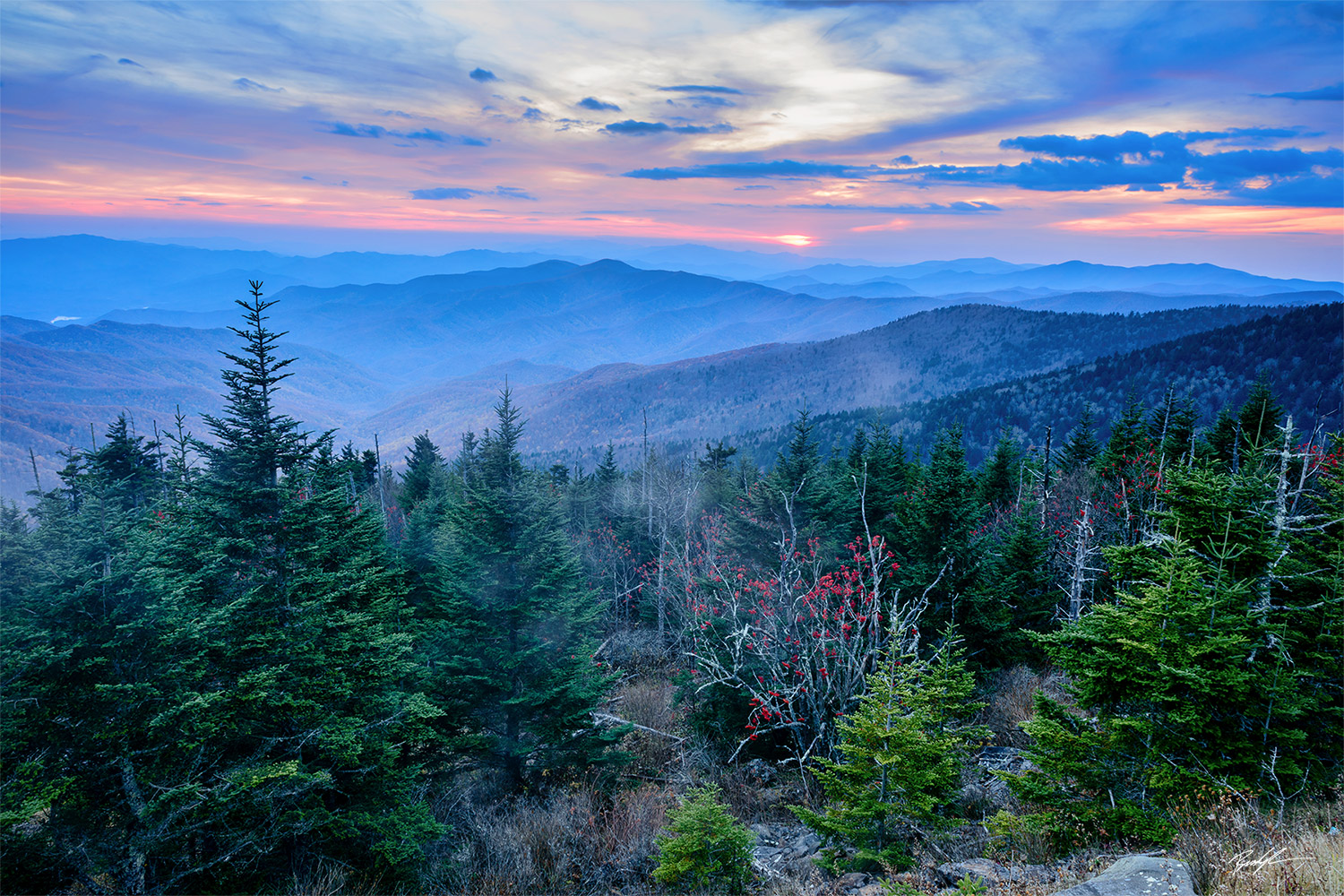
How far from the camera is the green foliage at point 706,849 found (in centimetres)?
802

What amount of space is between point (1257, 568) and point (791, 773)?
393 inches

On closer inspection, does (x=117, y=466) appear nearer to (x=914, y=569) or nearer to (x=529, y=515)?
(x=529, y=515)

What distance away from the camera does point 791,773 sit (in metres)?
13.9

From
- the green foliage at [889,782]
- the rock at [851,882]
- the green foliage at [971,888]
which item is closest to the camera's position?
the green foliage at [971,888]

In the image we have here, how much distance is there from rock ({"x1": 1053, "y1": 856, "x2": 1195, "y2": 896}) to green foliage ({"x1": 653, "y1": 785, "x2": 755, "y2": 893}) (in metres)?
4.08

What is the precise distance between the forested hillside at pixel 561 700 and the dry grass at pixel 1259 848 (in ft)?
0.19

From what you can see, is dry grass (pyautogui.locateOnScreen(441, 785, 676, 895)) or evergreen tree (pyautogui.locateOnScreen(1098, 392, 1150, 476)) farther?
evergreen tree (pyautogui.locateOnScreen(1098, 392, 1150, 476))

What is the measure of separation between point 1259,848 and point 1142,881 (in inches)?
39.4

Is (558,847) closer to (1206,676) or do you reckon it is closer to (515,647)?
(515,647)

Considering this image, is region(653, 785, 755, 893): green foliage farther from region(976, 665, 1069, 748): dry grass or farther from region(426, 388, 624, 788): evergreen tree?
region(976, 665, 1069, 748): dry grass

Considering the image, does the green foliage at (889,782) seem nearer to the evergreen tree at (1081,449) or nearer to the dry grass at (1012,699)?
the dry grass at (1012,699)

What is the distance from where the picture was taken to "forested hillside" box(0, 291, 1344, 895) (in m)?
6.49

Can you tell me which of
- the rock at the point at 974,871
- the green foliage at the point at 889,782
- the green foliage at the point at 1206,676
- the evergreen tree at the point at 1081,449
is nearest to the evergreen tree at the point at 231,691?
the green foliage at the point at 889,782

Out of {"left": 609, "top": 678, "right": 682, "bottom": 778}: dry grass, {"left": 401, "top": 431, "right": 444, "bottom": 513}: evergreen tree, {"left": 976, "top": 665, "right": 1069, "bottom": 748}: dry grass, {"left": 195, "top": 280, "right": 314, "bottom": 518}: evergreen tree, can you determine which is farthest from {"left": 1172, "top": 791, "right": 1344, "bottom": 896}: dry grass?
{"left": 401, "top": 431, "right": 444, "bottom": 513}: evergreen tree
